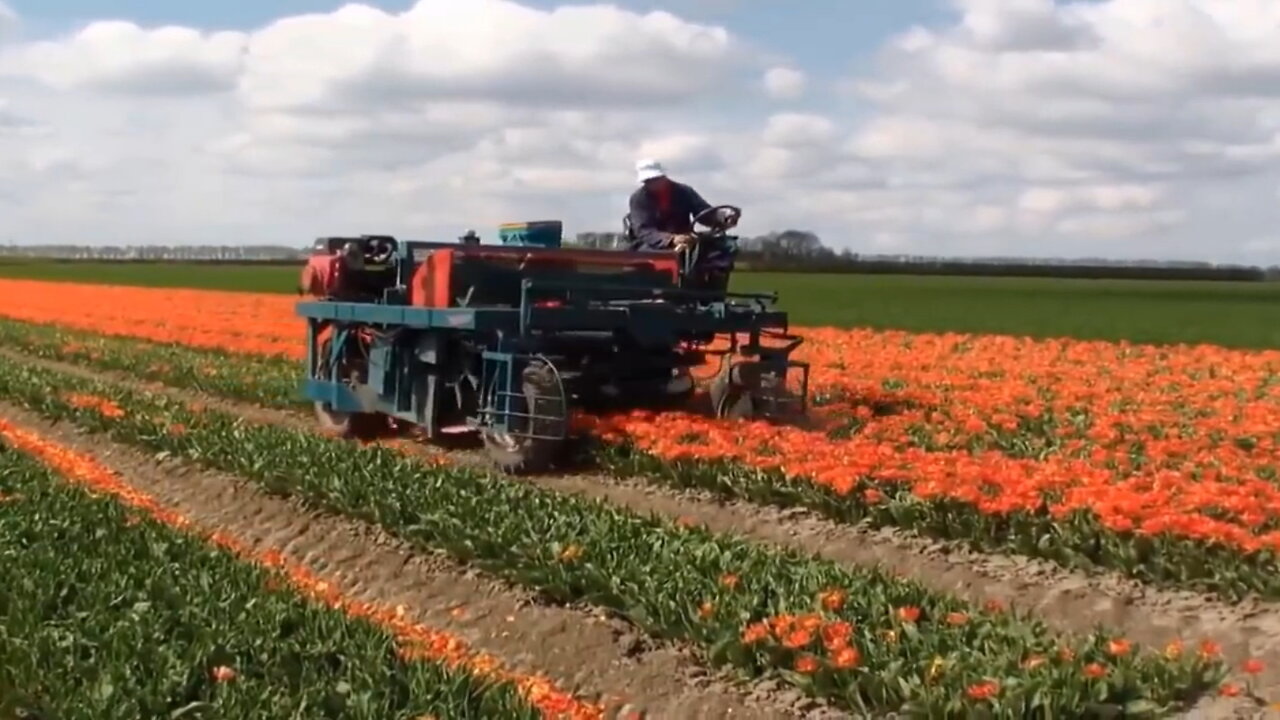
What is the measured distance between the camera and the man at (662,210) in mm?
13555

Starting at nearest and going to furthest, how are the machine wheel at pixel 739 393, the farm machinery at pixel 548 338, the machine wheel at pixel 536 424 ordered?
the machine wheel at pixel 536 424 → the farm machinery at pixel 548 338 → the machine wheel at pixel 739 393

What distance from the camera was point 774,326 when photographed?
12.8 meters

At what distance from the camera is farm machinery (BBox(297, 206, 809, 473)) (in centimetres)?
1161

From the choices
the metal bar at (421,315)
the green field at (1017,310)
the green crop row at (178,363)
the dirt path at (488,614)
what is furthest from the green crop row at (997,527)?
the green field at (1017,310)

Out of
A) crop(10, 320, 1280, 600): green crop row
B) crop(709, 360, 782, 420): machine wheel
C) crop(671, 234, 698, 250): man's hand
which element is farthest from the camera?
crop(671, 234, 698, 250): man's hand

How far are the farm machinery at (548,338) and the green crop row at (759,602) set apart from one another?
1.01m

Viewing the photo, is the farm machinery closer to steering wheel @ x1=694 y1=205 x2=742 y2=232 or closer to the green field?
steering wheel @ x1=694 y1=205 x2=742 y2=232

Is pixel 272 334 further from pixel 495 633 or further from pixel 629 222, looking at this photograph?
pixel 495 633

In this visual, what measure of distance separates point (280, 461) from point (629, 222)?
13.3 ft

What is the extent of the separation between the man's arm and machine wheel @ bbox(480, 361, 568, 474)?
256 centimetres

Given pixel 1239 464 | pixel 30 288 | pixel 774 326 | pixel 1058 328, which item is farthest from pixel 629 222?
pixel 30 288

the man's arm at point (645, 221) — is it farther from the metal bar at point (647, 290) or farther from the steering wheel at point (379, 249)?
the steering wheel at point (379, 249)

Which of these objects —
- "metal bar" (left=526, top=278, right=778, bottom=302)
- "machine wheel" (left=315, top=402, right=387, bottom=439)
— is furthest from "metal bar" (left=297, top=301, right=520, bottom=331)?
"machine wheel" (left=315, top=402, right=387, bottom=439)

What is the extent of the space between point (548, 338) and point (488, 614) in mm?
4346
